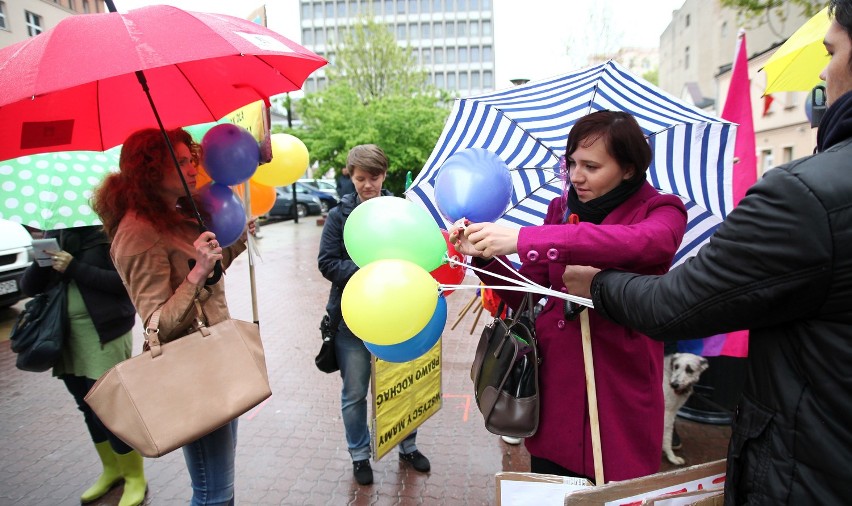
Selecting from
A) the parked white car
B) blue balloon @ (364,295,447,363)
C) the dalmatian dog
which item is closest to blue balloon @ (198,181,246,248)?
blue balloon @ (364,295,447,363)

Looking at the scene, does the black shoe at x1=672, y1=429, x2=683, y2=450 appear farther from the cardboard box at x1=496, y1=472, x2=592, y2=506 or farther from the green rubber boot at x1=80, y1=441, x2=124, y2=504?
the green rubber boot at x1=80, y1=441, x2=124, y2=504

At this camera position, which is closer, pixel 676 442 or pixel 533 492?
pixel 533 492

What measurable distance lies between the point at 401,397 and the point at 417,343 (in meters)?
1.56

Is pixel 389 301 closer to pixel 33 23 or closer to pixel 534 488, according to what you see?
pixel 534 488

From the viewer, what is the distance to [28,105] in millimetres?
2180

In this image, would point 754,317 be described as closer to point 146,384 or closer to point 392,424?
point 146,384

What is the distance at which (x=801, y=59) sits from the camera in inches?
130

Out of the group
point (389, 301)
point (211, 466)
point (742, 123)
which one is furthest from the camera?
point (742, 123)

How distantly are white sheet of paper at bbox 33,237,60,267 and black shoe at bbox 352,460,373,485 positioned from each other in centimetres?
226

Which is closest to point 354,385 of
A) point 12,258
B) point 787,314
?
point 787,314

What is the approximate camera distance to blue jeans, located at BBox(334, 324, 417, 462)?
3242 millimetres

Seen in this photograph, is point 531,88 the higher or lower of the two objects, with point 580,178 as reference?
higher

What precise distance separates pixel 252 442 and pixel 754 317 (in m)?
3.80

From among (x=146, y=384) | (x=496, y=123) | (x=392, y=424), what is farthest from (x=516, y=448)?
(x=146, y=384)
